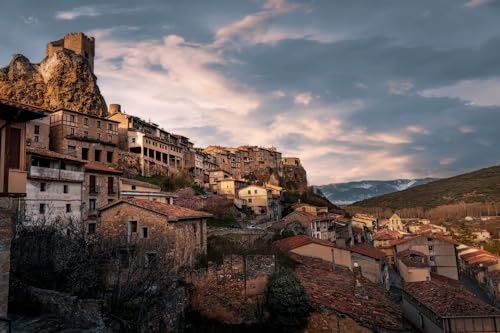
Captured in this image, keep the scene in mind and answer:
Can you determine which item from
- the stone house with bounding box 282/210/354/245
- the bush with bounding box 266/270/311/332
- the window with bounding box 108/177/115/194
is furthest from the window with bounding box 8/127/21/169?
the stone house with bounding box 282/210/354/245

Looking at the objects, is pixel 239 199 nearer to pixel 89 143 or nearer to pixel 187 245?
pixel 89 143

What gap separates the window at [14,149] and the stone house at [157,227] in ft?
33.9

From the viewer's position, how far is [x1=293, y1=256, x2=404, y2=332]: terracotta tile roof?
1934 centimetres

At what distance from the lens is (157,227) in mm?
21703

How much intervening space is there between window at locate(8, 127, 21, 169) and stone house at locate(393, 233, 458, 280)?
185 feet

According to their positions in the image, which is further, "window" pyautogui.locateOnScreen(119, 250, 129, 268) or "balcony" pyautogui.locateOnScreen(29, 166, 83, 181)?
"balcony" pyautogui.locateOnScreen(29, 166, 83, 181)

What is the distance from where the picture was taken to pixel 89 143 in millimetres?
53500

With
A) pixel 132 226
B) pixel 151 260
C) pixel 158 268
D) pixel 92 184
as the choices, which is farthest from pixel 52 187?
pixel 158 268

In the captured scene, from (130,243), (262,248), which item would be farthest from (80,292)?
(262,248)

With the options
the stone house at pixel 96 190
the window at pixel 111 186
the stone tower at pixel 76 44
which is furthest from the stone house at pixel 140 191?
the stone tower at pixel 76 44

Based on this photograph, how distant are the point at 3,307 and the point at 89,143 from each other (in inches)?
1892

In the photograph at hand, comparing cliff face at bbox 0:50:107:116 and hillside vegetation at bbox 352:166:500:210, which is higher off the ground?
cliff face at bbox 0:50:107:116

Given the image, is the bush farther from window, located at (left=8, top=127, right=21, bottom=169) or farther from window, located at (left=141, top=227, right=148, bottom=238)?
window, located at (left=8, top=127, right=21, bottom=169)

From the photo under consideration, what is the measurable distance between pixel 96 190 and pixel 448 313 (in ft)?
103
